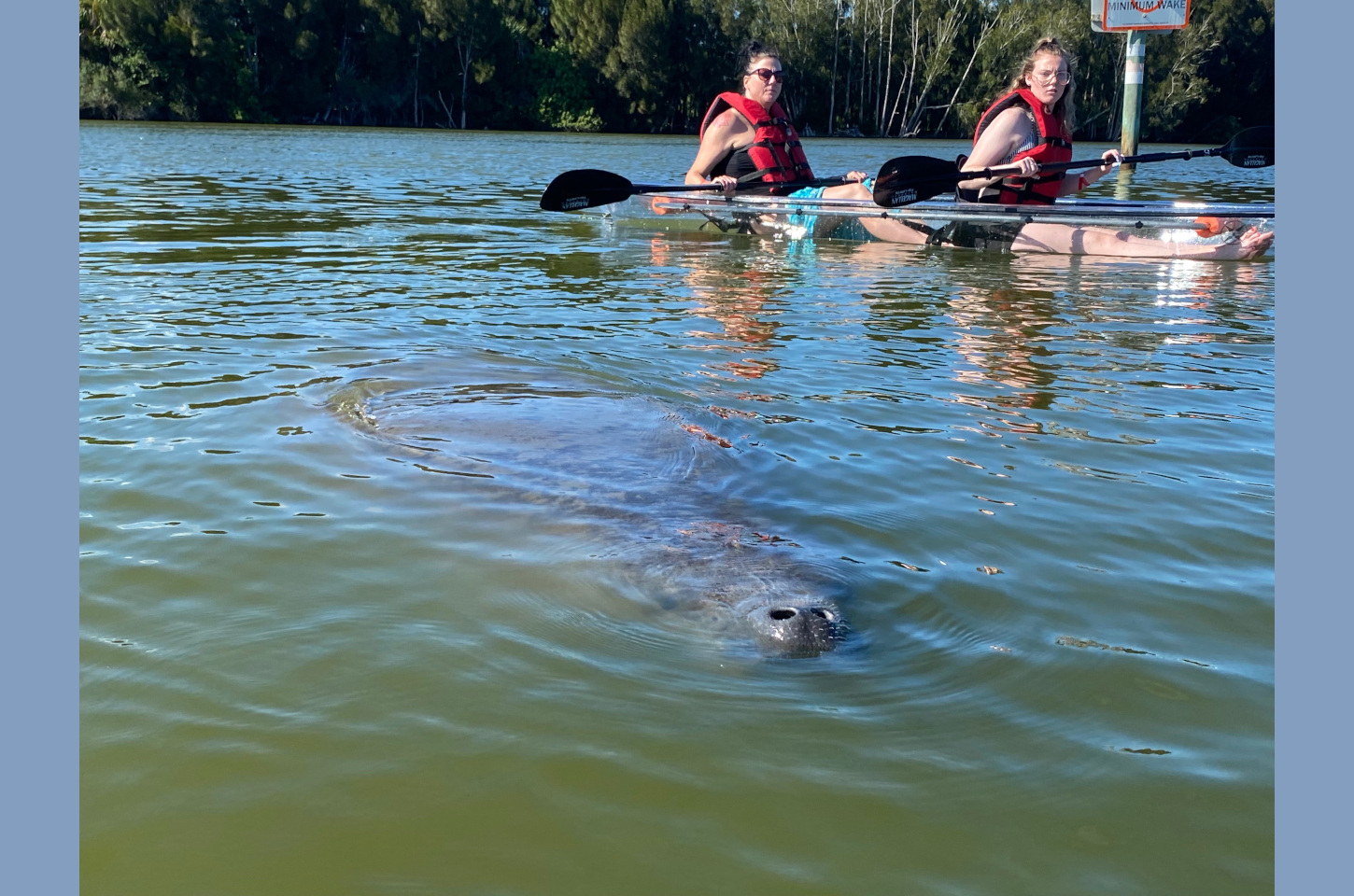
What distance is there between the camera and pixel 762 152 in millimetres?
12117

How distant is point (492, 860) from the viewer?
2.29m

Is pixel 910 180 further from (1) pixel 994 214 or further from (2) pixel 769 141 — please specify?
(2) pixel 769 141

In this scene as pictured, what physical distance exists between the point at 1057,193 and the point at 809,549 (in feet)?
28.9

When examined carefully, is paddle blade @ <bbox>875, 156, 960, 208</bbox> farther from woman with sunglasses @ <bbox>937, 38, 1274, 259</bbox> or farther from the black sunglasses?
the black sunglasses

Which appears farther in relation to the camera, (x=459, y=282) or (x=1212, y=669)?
(x=459, y=282)

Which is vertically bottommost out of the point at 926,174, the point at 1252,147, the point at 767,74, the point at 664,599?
the point at 664,599

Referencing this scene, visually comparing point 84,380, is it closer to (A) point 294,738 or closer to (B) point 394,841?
(A) point 294,738

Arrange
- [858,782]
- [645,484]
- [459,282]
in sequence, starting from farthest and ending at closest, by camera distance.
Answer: [459,282], [645,484], [858,782]

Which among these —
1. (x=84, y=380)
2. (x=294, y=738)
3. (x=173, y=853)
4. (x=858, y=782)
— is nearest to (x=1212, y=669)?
(x=858, y=782)

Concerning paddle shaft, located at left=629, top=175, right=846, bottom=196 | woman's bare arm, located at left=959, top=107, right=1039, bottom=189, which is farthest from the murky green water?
paddle shaft, located at left=629, top=175, right=846, bottom=196

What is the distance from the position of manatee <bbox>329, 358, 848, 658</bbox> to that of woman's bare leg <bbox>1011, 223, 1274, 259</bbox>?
6.34 meters

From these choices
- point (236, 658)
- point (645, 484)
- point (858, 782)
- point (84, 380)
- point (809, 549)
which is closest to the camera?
point (858, 782)

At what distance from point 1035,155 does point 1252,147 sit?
8.74 feet

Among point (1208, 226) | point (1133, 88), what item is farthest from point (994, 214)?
point (1133, 88)
